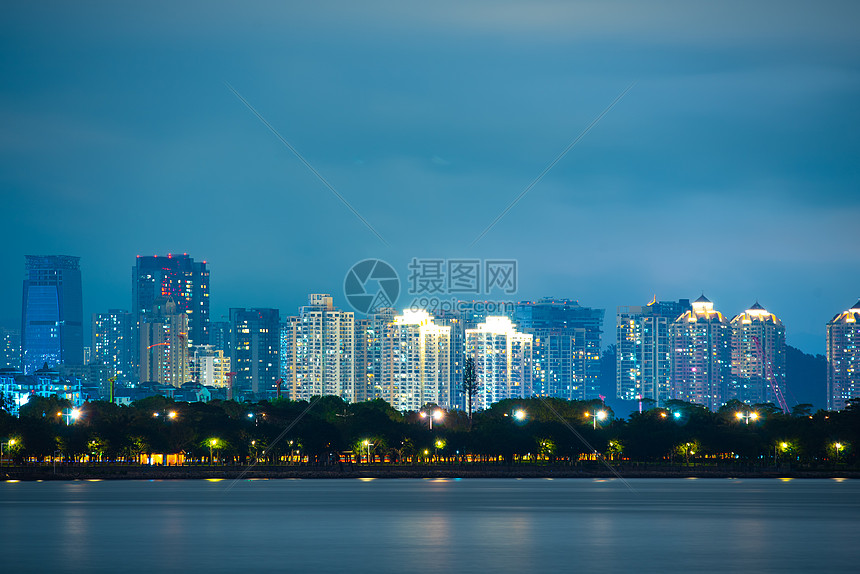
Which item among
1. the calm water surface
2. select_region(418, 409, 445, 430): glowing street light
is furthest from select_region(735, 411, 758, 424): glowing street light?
the calm water surface

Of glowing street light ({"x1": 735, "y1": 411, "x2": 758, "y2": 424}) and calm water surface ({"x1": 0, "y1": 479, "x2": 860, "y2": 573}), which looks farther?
glowing street light ({"x1": 735, "y1": 411, "x2": 758, "y2": 424})

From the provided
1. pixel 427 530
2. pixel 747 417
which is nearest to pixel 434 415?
pixel 747 417

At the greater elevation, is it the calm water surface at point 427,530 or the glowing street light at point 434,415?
the glowing street light at point 434,415

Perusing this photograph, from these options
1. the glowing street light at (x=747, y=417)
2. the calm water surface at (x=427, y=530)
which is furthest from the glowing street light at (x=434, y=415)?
the calm water surface at (x=427, y=530)

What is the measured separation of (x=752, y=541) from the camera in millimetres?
60125

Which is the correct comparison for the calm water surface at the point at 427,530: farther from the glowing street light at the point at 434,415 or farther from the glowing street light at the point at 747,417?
the glowing street light at the point at 434,415

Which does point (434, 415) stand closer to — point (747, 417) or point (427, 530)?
point (747, 417)

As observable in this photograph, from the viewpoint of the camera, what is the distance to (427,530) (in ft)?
217

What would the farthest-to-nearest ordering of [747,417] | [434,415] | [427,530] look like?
[434,415], [747,417], [427,530]

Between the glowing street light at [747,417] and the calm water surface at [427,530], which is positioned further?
the glowing street light at [747,417]

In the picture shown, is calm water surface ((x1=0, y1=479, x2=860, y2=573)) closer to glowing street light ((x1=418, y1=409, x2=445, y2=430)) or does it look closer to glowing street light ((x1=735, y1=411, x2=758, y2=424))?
glowing street light ((x1=735, y1=411, x2=758, y2=424))

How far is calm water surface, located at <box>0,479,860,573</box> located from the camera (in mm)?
50625

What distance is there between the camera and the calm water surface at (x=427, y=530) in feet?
166

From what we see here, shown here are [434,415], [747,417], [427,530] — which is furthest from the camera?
[434,415]
